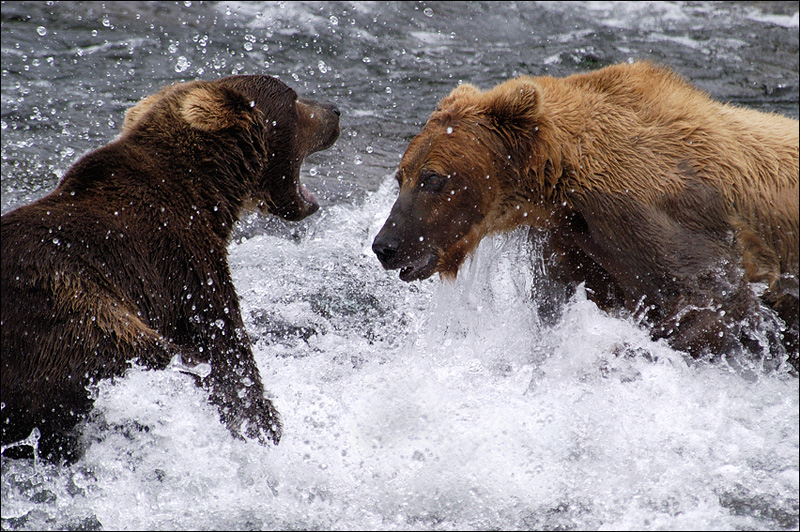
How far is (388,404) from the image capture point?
209 inches

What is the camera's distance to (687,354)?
17.0 feet

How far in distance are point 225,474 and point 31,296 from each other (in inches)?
54.4

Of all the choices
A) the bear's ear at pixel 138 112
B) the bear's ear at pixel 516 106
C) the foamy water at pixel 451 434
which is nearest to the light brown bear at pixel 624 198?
the bear's ear at pixel 516 106

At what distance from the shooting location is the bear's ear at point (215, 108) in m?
4.77

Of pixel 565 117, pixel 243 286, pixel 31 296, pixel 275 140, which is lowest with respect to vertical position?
pixel 243 286

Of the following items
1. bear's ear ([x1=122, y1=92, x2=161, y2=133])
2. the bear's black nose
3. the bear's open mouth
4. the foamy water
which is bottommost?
the foamy water

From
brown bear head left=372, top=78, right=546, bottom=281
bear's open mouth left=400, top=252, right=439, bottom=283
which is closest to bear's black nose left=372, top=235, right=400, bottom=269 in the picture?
brown bear head left=372, top=78, right=546, bottom=281

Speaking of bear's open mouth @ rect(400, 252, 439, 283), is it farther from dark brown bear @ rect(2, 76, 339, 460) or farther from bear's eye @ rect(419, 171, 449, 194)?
dark brown bear @ rect(2, 76, 339, 460)

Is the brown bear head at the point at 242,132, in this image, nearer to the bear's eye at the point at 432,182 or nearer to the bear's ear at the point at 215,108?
the bear's ear at the point at 215,108

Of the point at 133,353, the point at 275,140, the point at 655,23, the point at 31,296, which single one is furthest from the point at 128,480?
the point at 655,23

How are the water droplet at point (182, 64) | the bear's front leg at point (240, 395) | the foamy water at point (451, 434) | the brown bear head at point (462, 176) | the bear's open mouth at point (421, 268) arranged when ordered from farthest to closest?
the water droplet at point (182, 64) → the bear's open mouth at point (421, 268) → the brown bear head at point (462, 176) → the bear's front leg at point (240, 395) → the foamy water at point (451, 434)

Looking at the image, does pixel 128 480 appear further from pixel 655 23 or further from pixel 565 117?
pixel 655 23

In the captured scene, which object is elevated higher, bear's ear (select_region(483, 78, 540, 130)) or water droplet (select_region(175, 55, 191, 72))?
bear's ear (select_region(483, 78, 540, 130))

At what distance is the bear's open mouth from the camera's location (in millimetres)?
5027
